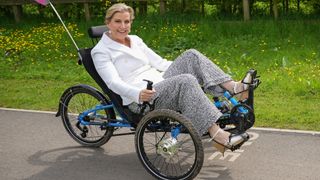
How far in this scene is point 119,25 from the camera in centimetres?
500

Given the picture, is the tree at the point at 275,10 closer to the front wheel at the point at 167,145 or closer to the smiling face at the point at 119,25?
the smiling face at the point at 119,25

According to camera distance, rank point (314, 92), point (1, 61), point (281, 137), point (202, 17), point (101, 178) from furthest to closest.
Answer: point (202, 17), point (1, 61), point (314, 92), point (281, 137), point (101, 178)

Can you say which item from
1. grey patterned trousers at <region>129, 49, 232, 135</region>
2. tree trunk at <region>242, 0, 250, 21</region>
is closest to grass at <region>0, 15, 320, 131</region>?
tree trunk at <region>242, 0, 250, 21</region>

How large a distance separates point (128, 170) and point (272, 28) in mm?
6946

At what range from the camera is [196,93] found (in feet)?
14.6

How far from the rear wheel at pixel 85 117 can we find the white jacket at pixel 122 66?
18.1 inches

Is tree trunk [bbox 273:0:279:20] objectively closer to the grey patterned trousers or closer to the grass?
the grass

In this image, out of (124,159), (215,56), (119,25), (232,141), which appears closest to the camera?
(232,141)

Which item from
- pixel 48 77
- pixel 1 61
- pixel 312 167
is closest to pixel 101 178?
pixel 312 167

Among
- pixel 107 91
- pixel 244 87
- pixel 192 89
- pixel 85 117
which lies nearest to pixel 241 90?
pixel 244 87

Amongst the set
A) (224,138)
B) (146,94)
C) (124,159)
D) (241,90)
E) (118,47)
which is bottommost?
(124,159)

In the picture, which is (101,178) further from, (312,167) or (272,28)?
(272,28)

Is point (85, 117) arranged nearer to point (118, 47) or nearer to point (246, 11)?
point (118, 47)

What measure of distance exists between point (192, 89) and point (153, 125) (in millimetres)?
506
